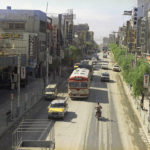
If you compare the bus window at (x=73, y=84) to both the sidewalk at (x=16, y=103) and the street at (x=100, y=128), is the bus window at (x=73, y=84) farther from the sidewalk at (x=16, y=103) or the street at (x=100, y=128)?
the sidewalk at (x=16, y=103)

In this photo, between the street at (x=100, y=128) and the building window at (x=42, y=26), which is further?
the building window at (x=42, y=26)

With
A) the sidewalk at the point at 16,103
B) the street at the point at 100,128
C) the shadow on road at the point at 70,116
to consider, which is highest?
the sidewalk at the point at 16,103

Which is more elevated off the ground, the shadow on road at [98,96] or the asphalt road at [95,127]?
the shadow on road at [98,96]

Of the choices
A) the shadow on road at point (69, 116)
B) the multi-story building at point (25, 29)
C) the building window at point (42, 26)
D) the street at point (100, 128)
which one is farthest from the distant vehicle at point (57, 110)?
the building window at point (42, 26)

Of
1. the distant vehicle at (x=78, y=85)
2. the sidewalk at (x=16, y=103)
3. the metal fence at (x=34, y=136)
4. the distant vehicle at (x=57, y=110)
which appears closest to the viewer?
the metal fence at (x=34, y=136)

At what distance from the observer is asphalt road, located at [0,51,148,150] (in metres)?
22.2

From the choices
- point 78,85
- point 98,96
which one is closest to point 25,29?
point 98,96

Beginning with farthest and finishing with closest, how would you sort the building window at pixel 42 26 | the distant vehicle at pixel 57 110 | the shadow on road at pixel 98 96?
Result: the building window at pixel 42 26 < the shadow on road at pixel 98 96 < the distant vehicle at pixel 57 110

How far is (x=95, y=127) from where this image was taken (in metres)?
27.0

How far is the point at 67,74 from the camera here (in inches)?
2840

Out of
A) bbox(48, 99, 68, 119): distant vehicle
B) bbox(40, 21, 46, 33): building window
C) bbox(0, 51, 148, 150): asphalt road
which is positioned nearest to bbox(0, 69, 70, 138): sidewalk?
bbox(0, 51, 148, 150): asphalt road

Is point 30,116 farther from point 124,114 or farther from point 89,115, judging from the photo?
point 124,114

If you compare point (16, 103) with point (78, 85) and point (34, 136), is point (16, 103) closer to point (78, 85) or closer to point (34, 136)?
point (78, 85)

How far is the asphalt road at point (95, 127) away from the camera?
22.2 metres
